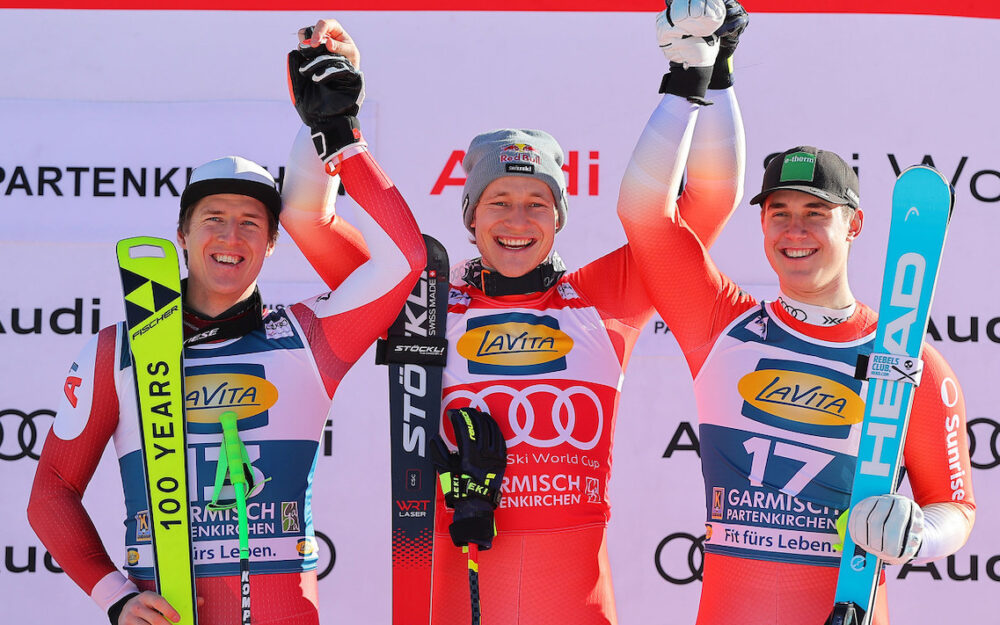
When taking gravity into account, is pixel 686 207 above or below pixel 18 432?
above

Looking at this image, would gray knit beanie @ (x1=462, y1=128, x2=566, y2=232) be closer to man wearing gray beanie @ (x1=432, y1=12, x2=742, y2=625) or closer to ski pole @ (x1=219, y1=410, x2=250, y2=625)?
man wearing gray beanie @ (x1=432, y1=12, x2=742, y2=625)

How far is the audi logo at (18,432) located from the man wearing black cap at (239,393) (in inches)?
55.7

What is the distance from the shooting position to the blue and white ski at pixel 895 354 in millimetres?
2150

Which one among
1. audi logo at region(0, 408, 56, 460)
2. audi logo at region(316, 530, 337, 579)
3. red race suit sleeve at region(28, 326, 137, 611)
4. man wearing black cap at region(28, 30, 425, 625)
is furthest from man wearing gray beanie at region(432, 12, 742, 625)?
audi logo at region(0, 408, 56, 460)

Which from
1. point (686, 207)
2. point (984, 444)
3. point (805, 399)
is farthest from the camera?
point (984, 444)

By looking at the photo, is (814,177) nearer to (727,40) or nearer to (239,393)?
(727,40)

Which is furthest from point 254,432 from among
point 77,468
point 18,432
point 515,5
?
point 515,5

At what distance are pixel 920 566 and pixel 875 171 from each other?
1.38 metres

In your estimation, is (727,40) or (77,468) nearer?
(77,468)

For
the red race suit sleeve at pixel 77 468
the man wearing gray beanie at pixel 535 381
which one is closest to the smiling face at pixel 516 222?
the man wearing gray beanie at pixel 535 381

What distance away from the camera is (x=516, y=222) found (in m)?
2.45

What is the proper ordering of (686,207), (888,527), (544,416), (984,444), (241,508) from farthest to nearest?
(984,444)
(686,207)
(544,416)
(241,508)
(888,527)

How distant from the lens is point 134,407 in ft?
7.36

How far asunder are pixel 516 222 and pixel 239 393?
74cm
